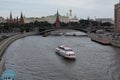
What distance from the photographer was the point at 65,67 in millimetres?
29781

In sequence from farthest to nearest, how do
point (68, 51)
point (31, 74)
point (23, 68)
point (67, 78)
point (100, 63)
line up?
point (68, 51) < point (100, 63) < point (23, 68) < point (31, 74) < point (67, 78)

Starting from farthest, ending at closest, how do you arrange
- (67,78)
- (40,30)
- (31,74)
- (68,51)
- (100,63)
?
(40,30) → (68,51) → (100,63) → (31,74) → (67,78)

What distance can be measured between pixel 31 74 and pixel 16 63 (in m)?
6.79

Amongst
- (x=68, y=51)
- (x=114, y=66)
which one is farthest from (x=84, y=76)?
(x=68, y=51)

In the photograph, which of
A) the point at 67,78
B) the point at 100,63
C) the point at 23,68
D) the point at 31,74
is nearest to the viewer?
the point at 67,78

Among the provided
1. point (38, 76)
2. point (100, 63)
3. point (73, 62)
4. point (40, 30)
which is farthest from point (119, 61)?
point (40, 30)

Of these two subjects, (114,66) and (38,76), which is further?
(114,66)

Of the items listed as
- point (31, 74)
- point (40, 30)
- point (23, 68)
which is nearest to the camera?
point (31, 74)

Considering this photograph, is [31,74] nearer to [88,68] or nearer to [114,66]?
[88,68]

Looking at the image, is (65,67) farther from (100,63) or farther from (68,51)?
(68,51)

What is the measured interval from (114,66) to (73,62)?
198 inches

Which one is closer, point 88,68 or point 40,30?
point 88,68

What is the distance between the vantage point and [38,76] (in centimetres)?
2478

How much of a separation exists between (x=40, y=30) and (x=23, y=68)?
262 feet
